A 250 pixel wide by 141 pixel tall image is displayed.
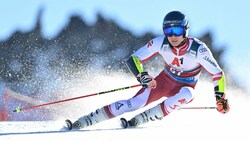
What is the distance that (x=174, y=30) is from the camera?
6.21 metres

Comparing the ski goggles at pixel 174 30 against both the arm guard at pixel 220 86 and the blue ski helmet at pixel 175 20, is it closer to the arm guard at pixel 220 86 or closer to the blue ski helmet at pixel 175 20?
the blue ski helmet at pixel 175 20

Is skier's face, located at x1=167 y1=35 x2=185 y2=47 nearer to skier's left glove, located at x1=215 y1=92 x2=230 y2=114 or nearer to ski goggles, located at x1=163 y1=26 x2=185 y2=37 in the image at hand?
ski goggles, located at x1=163 y1=26 x2=185 y2=37

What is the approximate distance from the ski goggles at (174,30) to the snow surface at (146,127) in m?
1.08

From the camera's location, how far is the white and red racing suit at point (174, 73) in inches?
243

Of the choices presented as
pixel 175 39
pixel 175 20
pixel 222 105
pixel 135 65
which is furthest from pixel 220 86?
pixel 135 65

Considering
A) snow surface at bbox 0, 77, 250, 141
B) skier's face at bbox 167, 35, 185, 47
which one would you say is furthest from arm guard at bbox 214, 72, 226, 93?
skier's face at bbox 167, 35, 185, 47

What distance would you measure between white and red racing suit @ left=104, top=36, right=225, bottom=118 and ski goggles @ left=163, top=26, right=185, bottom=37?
0.64ft

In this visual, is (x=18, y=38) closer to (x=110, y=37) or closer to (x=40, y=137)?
(x=110, y=37)

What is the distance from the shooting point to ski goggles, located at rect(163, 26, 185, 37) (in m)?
6.20

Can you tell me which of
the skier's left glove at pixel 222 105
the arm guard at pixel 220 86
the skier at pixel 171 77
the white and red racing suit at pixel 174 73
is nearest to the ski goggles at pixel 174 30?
the skier at pixel 171 77

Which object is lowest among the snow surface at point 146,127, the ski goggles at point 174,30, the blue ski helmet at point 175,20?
the snow surface at point 146,127

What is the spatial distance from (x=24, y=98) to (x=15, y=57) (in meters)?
16.3

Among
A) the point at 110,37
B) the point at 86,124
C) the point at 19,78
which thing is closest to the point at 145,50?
the point at 86,124

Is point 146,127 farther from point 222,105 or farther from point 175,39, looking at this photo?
point 175,39
